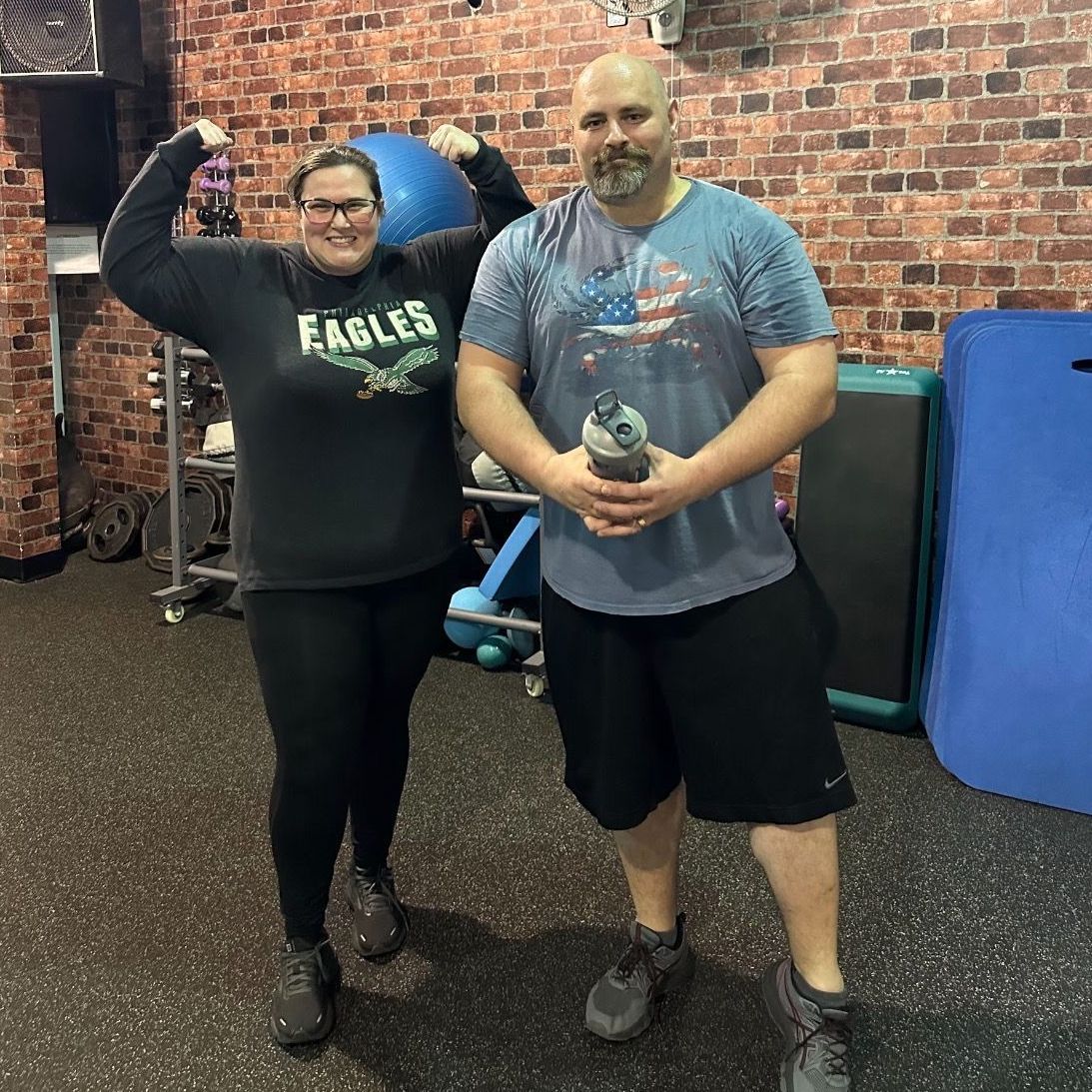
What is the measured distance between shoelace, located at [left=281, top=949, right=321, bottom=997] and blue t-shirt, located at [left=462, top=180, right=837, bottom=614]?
840mm

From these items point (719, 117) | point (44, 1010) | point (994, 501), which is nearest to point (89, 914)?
point (44, 1010)

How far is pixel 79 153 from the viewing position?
4.64m

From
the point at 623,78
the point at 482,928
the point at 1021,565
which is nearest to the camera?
the point at 623,78

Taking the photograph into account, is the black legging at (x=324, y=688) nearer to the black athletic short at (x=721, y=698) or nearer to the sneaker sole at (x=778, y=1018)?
the black athletic short at (x=721, y=698)

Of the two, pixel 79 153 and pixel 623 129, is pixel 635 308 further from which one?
pixel 79 153

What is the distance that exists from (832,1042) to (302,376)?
1343 millimetres

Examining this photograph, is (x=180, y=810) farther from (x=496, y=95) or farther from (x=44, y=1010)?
(x=496, y=95)

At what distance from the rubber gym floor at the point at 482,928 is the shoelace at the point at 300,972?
94mm

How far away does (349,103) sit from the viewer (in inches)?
165

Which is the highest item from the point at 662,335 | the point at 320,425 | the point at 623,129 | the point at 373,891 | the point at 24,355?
the point at 623,129

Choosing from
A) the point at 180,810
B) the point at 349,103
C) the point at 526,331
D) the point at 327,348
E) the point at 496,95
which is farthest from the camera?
the point at 349,103

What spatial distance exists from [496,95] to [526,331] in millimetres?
2684

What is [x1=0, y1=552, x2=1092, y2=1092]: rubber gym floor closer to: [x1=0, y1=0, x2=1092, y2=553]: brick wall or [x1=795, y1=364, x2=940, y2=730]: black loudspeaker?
[x1=795, y1=364, x2=940, y2=730]: black loudspeaker

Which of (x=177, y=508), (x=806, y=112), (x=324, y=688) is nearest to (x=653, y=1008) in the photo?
(x=324, y=688)
